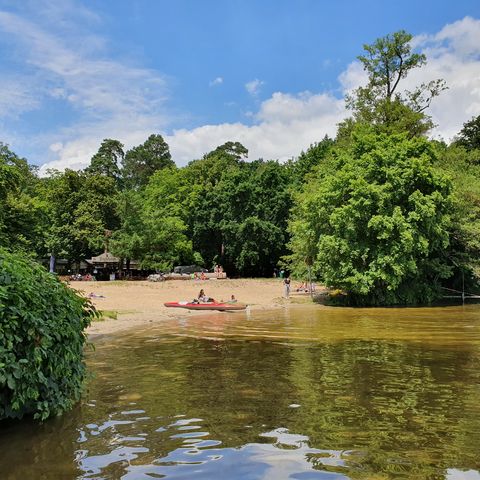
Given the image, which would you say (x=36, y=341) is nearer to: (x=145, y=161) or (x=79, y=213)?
(x=79, y=213)

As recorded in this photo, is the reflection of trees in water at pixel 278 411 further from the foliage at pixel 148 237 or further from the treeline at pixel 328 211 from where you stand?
the foliage at pixel 148 237

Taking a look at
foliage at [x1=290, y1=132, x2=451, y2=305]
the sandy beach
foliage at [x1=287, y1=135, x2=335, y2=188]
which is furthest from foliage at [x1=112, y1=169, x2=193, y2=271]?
foliage at [x1=290, y1=132, x2=451, y2=305]

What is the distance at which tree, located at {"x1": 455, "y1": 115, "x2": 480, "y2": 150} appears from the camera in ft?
201

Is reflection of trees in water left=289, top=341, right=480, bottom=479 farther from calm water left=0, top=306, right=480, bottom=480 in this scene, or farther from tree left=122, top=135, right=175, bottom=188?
tree left=122, top=135, right=175, bottom=188

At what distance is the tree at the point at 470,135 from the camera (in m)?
61.1

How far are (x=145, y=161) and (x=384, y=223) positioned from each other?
7716cm

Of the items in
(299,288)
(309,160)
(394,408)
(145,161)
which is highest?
(145,161)

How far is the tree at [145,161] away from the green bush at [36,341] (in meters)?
→ 90.3

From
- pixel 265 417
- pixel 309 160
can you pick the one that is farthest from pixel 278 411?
pixel 309 160

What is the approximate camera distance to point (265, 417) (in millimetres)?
7488

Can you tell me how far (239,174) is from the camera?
5700cm

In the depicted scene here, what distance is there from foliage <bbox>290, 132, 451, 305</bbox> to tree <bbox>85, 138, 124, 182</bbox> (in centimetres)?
6716

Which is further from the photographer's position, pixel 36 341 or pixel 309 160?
pixel 309 160

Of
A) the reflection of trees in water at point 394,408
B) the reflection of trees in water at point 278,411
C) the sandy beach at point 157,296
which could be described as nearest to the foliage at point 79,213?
the sandy beach at point 157,296
